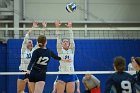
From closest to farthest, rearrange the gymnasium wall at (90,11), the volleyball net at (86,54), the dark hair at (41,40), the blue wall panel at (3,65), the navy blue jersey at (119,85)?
the navy blue jersey at (119,85) < the dark hair at (41,40) < the volleyball net at (86,54) < the blue wall panel at (3,65) < the gymnasium wall at (90,11)

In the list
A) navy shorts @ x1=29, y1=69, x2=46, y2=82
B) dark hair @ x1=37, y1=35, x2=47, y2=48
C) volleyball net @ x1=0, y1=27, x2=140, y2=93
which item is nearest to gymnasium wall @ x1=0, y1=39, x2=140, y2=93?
volleyball net @ x1=0, y1=27, x2=140, y2=93

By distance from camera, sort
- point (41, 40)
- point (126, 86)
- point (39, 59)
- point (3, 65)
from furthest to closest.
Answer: point (3, 65) < point (39, 59) < point (41, 40) < point (126, 86)

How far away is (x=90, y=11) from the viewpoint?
1521 centimetres

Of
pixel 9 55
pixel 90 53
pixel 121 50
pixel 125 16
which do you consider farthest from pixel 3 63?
→ pixel 125 16

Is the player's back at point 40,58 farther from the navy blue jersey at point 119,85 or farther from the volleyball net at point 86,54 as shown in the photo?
the volleyball net at point 86,54

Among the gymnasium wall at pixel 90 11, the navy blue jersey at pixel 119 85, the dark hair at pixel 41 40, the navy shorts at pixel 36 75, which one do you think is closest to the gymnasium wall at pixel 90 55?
the gymnasium wall at pixel 90 11

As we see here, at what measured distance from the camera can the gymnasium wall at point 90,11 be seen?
15.0 meters

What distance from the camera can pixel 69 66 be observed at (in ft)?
30.5

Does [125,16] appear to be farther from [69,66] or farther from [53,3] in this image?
[69,66]

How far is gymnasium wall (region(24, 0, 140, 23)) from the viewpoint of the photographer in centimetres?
1503

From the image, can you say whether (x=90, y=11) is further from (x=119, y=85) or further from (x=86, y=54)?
(x=119, y=85)

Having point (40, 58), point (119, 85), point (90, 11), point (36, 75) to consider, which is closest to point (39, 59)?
point (40, 58)

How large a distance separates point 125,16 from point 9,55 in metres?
5.25

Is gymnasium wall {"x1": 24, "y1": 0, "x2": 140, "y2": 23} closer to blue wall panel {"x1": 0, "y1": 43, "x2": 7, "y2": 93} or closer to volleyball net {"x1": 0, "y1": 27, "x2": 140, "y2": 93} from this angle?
volleyball net {"x1": 0, "y1": 27, "x2": 140, "y2": 93}
